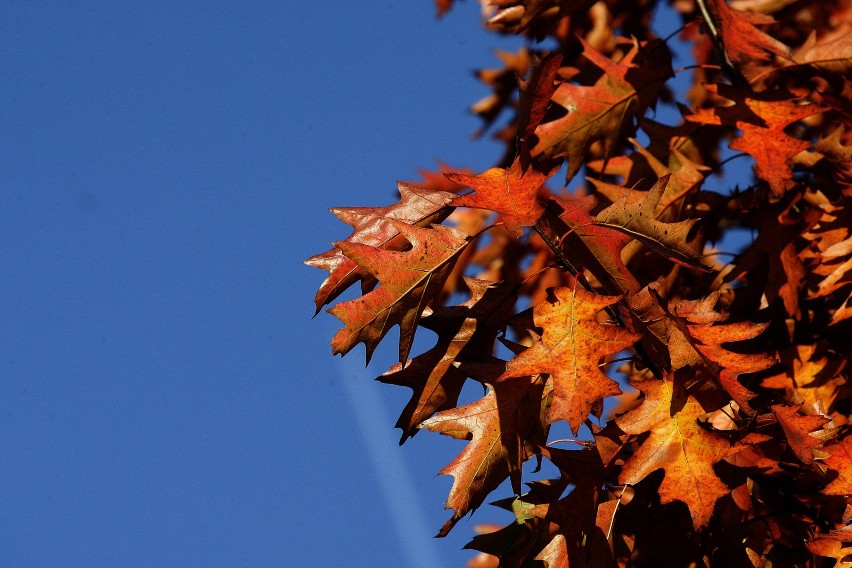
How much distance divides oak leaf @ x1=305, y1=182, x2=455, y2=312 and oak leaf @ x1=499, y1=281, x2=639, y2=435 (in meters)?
0.33

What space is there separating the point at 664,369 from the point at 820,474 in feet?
1.11

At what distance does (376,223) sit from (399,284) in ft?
0.63

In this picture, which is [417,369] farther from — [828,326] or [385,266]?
[828,326]

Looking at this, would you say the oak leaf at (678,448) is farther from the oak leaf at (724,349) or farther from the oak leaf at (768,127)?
the oak leaf at (768,127)

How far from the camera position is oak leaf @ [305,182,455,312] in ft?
6.75

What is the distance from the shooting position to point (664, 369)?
193 centimetres

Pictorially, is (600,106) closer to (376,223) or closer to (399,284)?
(376,223)

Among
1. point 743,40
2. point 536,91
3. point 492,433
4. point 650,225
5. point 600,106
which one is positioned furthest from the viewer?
point 600,106

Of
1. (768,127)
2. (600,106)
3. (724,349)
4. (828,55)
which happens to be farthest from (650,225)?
(828,55)

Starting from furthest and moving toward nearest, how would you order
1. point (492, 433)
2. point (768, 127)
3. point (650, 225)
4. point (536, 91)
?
point (768, 127) < point (492, 433) < point (650, 225) < point (536, 91)

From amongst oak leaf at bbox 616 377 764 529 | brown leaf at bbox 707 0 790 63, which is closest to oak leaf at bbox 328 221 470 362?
oak leaf at bbox 616 377 764 529

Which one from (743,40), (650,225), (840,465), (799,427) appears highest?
(743,40)

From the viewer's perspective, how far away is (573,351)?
1.86m

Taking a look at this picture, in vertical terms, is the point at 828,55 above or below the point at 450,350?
above
